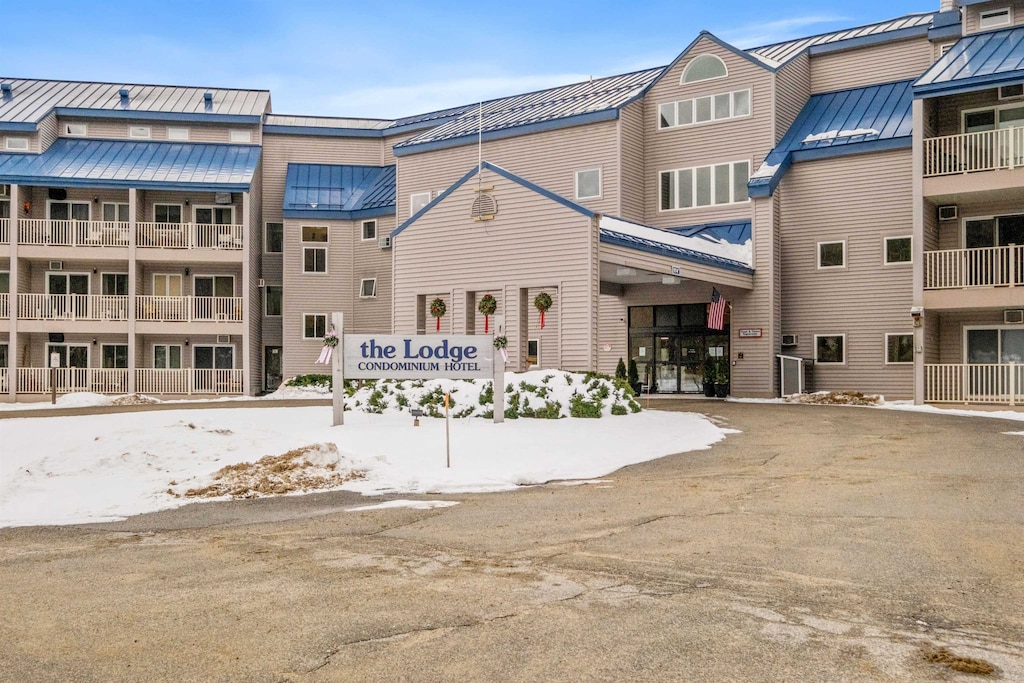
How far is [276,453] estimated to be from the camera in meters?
13.9

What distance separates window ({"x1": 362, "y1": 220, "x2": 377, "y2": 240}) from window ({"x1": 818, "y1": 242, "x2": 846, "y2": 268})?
59.2ft

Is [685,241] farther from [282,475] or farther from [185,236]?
[185,236]

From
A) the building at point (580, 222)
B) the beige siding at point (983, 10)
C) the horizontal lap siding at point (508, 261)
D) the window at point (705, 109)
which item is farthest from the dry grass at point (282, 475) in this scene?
the beige siding at point (983, 10)

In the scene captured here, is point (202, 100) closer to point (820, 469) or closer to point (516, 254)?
point (516, 254)

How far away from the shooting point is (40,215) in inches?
1438

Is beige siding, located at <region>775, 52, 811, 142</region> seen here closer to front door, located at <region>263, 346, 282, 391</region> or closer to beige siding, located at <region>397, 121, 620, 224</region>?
beige siding, located at <region>397, 121, 620, 224</region>

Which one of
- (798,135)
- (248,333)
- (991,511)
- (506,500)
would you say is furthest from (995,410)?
(248,333)

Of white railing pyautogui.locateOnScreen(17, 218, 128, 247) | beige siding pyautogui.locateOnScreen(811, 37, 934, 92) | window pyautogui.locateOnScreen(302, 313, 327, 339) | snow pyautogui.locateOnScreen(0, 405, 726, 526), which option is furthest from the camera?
window pyautogui.locateOnScreen(302, 313, 327, 339)

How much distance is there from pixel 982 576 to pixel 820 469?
5993 mm

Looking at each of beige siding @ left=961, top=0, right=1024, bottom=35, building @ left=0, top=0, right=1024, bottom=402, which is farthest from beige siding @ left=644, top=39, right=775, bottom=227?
beige siding @ left=961, top=0, right=1024, bottom=35

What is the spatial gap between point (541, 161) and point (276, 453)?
22043mm

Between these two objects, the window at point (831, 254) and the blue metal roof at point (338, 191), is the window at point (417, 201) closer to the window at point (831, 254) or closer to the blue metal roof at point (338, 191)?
the blue metal roof at point (338, 191)

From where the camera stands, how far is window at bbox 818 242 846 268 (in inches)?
1156

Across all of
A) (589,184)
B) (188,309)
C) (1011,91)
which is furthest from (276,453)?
(188,309)
